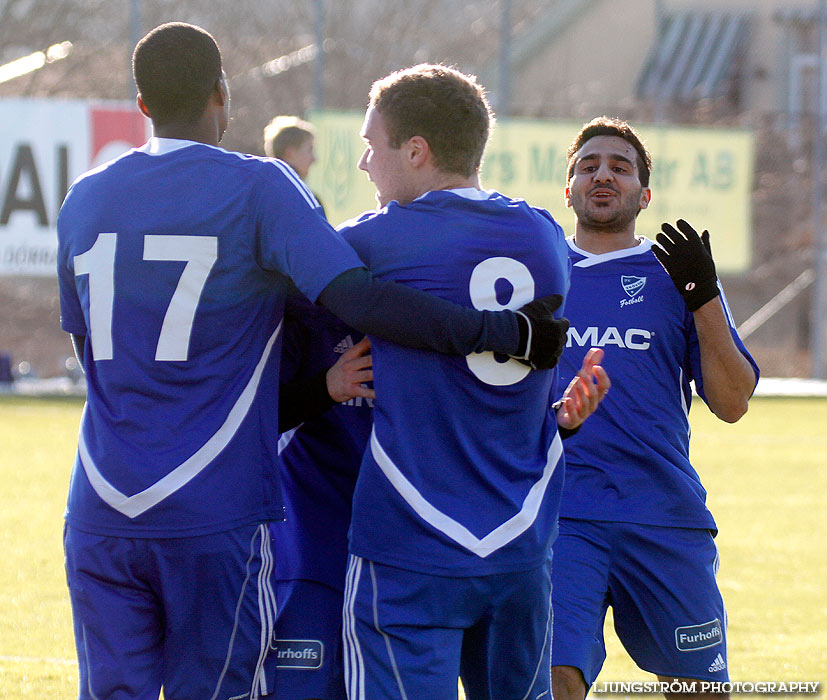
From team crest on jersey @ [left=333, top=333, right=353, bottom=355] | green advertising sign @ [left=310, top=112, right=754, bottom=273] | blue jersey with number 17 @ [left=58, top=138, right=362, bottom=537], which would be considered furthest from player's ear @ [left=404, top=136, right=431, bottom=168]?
green advertising sign @ [left=310, top=112, right=754, bottom=273]

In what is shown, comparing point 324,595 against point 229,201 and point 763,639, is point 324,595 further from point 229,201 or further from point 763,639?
point 763,639

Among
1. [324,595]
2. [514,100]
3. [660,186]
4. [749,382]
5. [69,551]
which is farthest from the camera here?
[514,100]

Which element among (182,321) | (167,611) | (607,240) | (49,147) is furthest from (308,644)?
(49,147)

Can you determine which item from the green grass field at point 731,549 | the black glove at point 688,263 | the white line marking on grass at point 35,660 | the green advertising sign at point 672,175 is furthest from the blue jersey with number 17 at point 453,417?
the green advertising sign at point 672,175

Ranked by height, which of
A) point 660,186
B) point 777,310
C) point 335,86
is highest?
point 335,86

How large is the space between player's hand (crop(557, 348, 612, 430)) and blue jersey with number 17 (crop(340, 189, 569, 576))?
0.33 m

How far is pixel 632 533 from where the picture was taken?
13.7ft

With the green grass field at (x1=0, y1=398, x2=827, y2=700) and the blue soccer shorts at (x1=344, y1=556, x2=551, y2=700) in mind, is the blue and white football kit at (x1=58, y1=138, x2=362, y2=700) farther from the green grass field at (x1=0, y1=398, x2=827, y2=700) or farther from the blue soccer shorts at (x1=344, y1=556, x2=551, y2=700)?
the green grass field at (x1=0, y1=398, x2=827, y2=700)

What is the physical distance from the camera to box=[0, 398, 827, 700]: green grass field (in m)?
5.95

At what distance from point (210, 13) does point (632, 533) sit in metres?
23.9

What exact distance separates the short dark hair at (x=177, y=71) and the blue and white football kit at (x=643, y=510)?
67.0 inches

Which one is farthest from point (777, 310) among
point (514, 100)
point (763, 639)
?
point (763, 639)

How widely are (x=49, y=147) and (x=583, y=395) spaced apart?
58.5 feet

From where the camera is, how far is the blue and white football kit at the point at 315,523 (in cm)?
329
